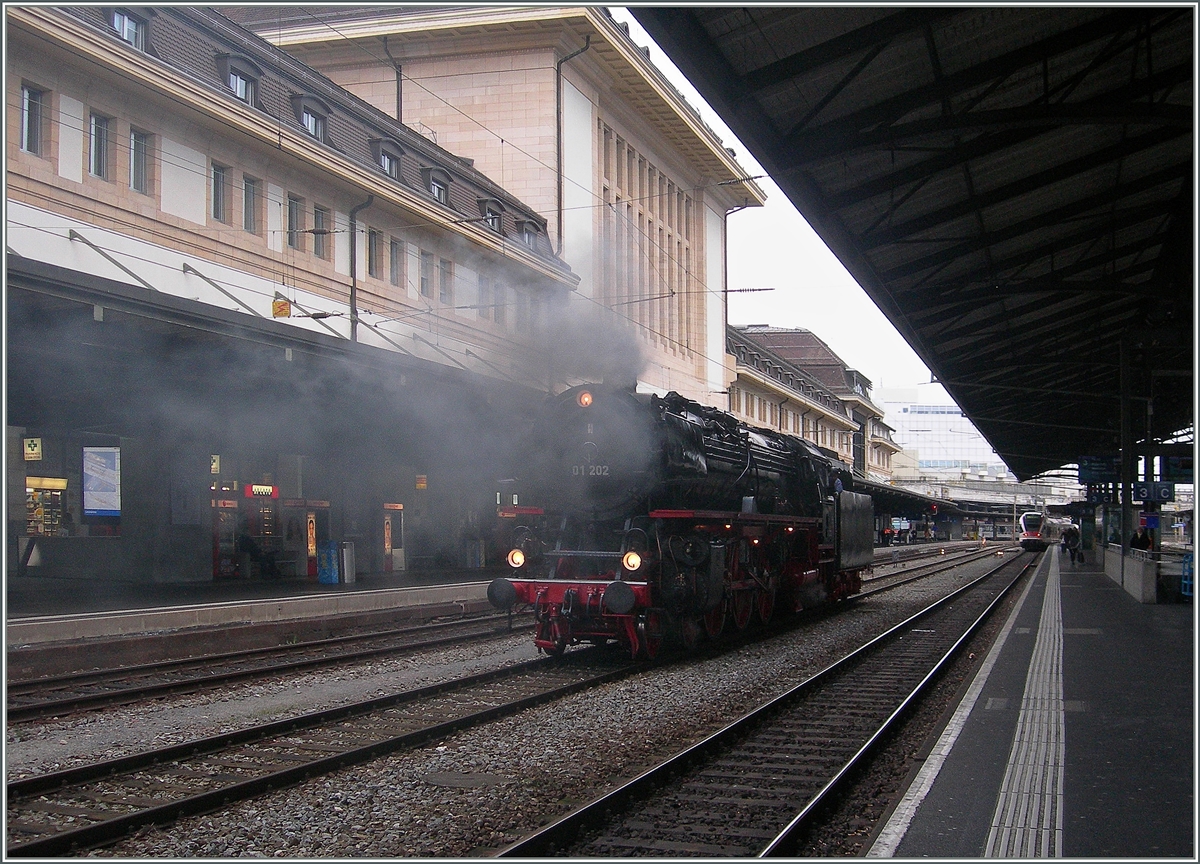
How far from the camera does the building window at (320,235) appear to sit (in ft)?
81.3

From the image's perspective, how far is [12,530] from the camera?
18109 millimetres

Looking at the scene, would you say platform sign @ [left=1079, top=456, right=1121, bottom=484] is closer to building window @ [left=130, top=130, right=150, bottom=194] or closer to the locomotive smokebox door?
the locomotive smokebox door

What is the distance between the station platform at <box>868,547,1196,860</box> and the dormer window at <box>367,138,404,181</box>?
783 inches

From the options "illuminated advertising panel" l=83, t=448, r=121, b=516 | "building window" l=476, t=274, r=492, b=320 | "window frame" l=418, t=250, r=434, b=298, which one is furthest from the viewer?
"window frame" l=418, t=250, r=434, b=298

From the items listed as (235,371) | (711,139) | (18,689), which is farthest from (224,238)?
(711,139)

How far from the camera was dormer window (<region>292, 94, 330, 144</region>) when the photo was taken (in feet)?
79.7

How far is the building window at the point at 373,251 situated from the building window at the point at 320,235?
55.9 inches

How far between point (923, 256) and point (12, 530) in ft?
51.5

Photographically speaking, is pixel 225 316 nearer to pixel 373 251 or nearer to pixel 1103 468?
pixel 373 251

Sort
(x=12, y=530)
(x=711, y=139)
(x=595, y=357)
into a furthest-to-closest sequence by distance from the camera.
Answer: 1. (x=711, y=139)
2. (x=12, y=530)
3. (x=595, y=357)

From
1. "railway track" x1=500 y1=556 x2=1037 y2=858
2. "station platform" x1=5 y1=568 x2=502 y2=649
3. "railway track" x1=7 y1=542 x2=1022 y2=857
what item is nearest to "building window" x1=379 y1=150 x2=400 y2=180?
"station platform" x1=5 y1=568 x2=502 y2=649

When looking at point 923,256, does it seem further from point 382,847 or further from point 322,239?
point 322,239

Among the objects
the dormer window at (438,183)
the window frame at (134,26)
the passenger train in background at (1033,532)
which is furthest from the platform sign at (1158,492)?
the passenger train in background at (1033,532)

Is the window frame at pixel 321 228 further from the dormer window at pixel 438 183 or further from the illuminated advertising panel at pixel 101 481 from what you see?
the illuminated advertising panel at pixel 101 481
